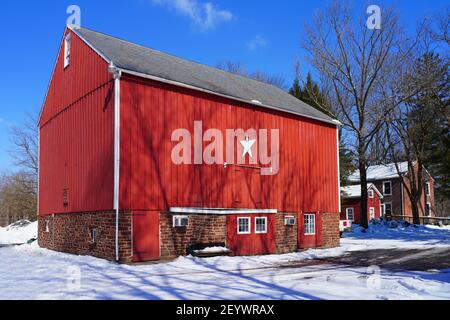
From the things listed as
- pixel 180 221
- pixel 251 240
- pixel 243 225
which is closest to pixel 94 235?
pixel 180 221

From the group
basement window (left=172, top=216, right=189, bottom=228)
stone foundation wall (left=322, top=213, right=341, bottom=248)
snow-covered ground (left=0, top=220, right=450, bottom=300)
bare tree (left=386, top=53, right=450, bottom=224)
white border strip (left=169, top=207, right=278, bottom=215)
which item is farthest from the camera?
bare tree (left=386, top=53, right=450, bottom=224)

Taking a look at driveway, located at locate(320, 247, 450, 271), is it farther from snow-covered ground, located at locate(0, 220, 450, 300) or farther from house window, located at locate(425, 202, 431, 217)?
house window, located at locate(425, 202, 431, 217)

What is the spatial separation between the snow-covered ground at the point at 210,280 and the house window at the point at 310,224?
5.25 meters

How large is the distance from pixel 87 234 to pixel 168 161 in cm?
406

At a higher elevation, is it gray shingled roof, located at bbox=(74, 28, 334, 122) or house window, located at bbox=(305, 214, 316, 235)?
gray shingled roof, located at bbox=(74, 28, 334, 122)

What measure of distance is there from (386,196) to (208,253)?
4388 cm

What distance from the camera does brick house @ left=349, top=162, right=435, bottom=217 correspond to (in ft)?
183

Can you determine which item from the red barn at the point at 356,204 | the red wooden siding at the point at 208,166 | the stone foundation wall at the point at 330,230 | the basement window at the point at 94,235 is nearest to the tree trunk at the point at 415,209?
the red barn at the point at 356,204

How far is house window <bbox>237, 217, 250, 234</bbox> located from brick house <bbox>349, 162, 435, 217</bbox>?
125 feet

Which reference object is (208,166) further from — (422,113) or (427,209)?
(427,209)

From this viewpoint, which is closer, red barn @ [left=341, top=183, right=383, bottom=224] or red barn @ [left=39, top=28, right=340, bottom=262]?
red barn @ [left=39, top=28, right=340, bottom=262]

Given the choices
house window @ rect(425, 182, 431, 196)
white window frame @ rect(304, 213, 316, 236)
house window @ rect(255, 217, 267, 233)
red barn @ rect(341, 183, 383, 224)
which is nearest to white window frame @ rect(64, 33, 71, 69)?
house window @ rect(255, 217, 267, 233)
